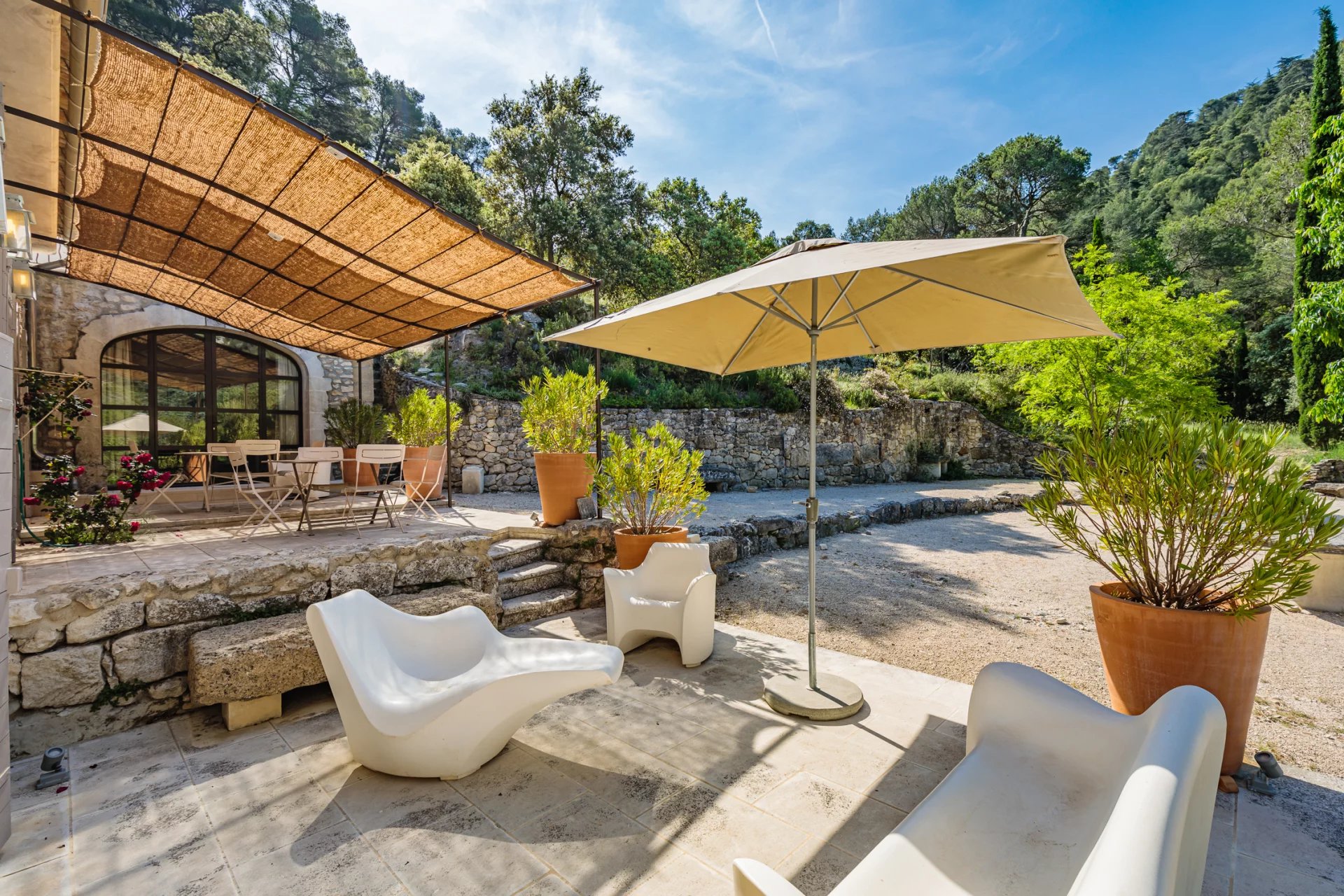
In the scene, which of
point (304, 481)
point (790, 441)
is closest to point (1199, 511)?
point (304, 481)

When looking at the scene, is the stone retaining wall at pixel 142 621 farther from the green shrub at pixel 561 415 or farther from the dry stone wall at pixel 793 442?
the dry stone wall at pixel 793 442

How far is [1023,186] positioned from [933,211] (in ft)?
11.6

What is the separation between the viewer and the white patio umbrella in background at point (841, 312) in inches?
84.0

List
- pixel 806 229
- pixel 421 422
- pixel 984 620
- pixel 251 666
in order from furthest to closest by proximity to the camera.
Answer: pixel 806 229
pixel 421 422
pixel 984 620
pixel 251 666

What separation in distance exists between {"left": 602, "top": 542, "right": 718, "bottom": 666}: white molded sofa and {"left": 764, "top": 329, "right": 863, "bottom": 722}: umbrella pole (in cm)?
53

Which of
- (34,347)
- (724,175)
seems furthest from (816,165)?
(34,347)

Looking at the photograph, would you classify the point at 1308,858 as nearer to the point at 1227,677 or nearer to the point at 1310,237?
the point at 1227,677

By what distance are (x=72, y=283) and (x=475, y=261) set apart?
662 cm

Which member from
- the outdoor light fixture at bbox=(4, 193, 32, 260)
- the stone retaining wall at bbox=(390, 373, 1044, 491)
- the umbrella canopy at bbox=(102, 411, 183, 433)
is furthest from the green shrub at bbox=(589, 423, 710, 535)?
the umbrella canopy at bbox=(102, 411, 183, 433)

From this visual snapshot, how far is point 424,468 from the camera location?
618 cm

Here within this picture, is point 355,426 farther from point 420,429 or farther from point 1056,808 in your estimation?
point 1056,808

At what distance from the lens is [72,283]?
6.94 meters

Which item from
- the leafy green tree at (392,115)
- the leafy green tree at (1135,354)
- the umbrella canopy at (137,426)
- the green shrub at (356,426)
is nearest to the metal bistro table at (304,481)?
the green shrub at (356,426)

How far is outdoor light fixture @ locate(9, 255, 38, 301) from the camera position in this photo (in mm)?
4172
